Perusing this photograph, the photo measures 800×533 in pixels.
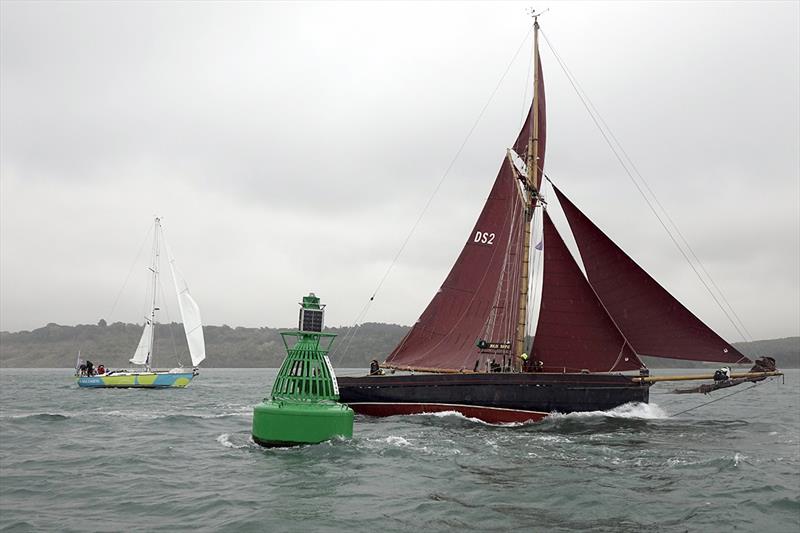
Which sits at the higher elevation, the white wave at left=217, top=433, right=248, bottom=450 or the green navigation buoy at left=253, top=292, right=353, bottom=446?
the green navigation buoy at left=253, top=292, right=353, bottom=446

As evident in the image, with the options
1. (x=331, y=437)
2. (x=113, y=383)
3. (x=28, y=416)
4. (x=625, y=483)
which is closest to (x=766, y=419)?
(x=625, y=483)

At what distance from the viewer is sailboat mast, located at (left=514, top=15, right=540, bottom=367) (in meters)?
32.9

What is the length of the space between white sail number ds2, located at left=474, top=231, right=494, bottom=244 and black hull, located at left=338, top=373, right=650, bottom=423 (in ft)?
25.5

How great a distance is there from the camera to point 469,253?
1313 inches

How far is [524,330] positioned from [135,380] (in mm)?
40131

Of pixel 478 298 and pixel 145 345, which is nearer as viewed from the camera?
pixel 478 298

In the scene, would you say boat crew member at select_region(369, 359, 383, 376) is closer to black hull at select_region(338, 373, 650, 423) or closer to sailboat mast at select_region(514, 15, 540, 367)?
black hull at select_region(338, 373, 650, 423)

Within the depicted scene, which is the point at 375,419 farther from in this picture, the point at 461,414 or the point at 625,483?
the point at 625,483

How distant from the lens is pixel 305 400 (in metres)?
18.1

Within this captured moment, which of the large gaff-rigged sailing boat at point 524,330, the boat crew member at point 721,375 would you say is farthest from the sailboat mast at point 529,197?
the boat crew member at point 721,375

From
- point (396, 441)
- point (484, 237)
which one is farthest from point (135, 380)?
point (396, 441)

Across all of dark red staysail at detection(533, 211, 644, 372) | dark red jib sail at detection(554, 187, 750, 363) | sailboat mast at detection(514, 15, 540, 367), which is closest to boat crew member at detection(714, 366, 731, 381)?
dark red jib sail at detection(554, 187, 750, 363)

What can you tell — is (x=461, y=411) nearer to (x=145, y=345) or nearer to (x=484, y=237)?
(x=484, y=237)

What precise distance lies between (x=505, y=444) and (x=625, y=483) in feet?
21.7
